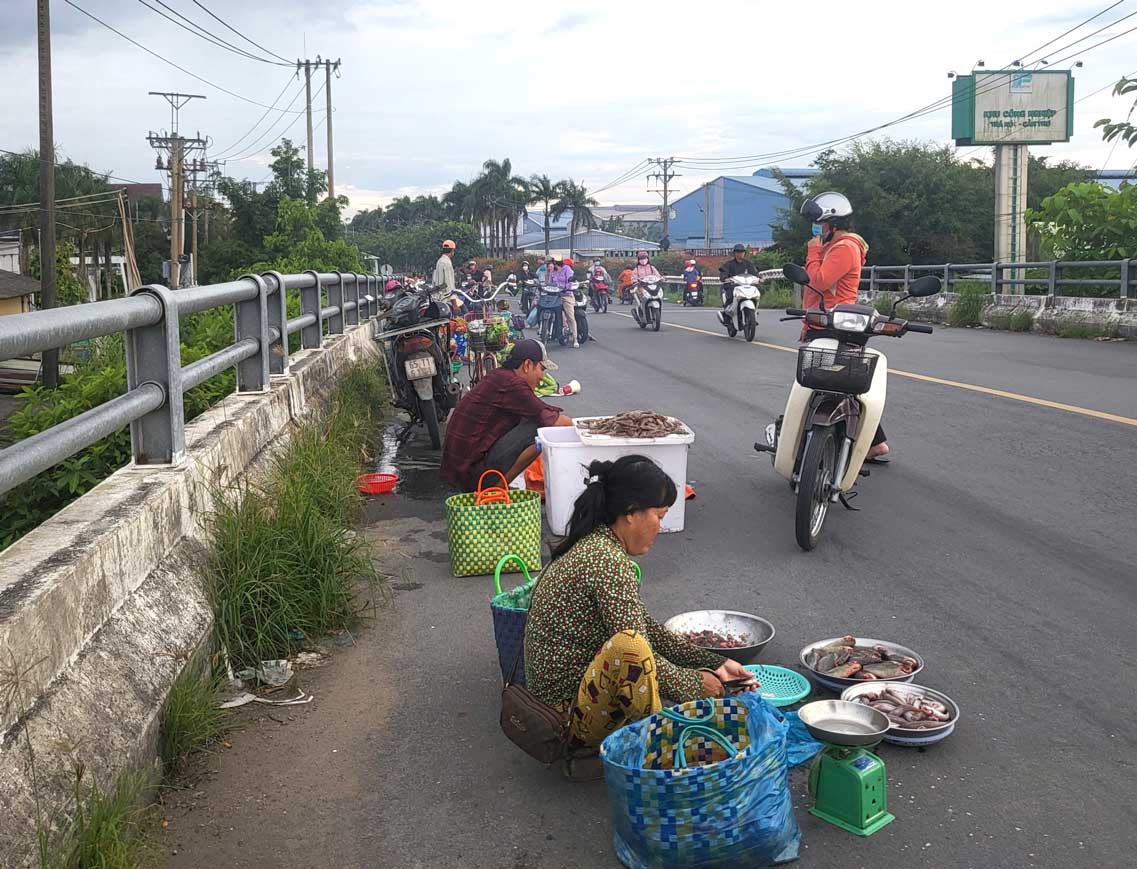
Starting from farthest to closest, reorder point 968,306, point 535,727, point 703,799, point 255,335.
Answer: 1. point 968,306
2. point 255,335
3. point 535,727
4. point 703,799

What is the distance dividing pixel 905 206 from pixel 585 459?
43.7 metres

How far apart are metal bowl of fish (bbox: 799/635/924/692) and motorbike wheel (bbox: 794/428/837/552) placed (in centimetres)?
155

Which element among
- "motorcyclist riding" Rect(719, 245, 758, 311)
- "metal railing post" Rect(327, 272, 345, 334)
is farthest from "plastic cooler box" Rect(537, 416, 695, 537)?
"motorcyclist riding" Rect(719, 245, 758, 311)

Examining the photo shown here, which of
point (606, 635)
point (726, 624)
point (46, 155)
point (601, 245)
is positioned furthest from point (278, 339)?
point (601, 245)

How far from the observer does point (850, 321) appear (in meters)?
6.87

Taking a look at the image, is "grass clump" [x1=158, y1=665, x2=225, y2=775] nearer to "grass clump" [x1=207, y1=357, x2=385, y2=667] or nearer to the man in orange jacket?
"grass clump" [x1=207, y1=357, x2=385, y2=667]

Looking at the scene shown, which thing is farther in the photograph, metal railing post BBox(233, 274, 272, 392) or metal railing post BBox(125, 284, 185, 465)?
metal railing post BBox(233, 274, 272, 392)

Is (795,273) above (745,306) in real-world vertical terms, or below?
above

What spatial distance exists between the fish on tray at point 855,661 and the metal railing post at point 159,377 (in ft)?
8.98

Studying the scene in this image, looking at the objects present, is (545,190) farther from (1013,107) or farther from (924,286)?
(924,286)

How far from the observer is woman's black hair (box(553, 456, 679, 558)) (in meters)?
3.94

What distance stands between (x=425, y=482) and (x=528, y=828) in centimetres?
561

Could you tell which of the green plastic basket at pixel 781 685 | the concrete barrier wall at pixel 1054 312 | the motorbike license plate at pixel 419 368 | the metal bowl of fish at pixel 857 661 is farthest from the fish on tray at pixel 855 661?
the concrete barrier wall at pixel 1054 312

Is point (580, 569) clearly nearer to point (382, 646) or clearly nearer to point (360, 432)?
point (382, 646)
